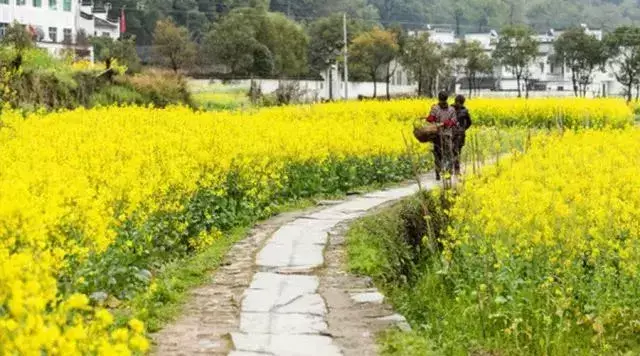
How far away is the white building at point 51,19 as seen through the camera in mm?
51625

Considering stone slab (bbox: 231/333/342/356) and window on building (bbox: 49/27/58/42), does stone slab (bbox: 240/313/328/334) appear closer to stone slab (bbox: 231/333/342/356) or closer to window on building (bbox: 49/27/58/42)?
stone slab (bbox: 231/333/342/356)

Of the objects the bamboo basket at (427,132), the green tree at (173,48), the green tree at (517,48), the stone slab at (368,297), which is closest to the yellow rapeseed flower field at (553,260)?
the stone slab at (368,297)

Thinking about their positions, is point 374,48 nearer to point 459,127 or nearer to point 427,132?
point 459,127

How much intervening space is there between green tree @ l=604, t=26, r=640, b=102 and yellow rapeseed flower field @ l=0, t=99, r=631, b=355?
4298cm

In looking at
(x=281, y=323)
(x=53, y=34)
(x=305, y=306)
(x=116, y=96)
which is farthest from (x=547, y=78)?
(x=281, y=323)

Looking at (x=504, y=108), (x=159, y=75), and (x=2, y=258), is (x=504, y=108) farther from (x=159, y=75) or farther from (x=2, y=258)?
(x=2, y=258)

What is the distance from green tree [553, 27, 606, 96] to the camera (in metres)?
59.3

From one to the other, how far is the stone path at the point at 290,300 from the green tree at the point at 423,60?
43628mm

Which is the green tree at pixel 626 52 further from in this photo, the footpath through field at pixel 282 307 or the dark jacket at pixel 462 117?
the footpath through field at pixel 282 307

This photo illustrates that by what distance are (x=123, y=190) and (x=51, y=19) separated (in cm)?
5158

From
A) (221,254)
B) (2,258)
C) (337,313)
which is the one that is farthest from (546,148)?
(2,258)

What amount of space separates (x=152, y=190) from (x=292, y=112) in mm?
15972

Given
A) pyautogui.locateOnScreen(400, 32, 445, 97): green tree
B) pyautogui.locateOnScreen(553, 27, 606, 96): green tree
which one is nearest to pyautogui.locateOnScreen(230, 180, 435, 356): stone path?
pyautogui.locateOnScreen(400, 32, 445, 97): green tree

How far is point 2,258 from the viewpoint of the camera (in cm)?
393
